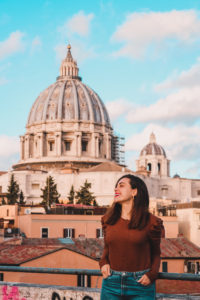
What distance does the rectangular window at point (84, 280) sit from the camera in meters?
6.47

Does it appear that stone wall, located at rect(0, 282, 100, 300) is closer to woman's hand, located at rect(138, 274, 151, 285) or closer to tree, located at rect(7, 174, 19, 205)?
woman's hand, located at rect(138, 274, 151, 285)

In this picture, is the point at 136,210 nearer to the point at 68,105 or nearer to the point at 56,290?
the point at 56,290

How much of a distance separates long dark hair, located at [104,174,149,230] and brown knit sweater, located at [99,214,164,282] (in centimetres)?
5

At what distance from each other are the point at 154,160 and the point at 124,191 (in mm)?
86938

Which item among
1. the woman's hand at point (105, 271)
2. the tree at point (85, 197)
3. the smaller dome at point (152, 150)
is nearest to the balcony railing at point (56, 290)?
the woman's hand at point (105, 271)

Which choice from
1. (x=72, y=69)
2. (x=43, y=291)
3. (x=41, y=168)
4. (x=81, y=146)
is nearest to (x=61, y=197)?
(x=41, y=168)

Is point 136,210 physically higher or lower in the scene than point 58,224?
lower

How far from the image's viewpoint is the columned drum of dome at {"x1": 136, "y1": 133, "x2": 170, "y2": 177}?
92125 millimetres

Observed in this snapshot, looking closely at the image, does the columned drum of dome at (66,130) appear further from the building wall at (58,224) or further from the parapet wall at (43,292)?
the parapet wall at (43,292)

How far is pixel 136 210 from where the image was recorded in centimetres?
545

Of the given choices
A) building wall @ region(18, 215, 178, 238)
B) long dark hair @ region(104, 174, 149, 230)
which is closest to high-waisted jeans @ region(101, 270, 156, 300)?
long dark hair @ region(104, 174, 149, 230)

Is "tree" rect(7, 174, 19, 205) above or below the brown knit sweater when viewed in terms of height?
above

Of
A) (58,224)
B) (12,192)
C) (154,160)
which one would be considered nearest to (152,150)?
(154,160)

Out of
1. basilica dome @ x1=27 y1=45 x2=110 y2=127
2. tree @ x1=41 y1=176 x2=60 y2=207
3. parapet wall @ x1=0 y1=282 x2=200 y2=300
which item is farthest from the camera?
basilica dome @ x1=27 y1=45 x2=110 y2=127
